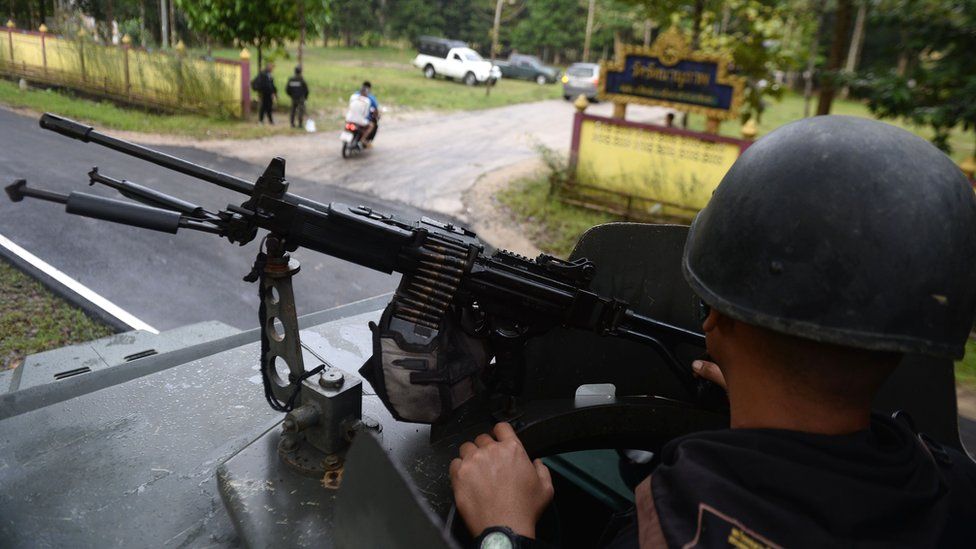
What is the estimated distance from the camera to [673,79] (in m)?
9.83

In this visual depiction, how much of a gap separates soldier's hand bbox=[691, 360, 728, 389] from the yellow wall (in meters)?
7.70

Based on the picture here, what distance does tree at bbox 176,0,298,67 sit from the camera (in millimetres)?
12172

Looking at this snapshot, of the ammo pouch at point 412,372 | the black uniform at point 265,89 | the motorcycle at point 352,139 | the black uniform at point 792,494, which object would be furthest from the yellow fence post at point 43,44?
the black uniform at point 265,89

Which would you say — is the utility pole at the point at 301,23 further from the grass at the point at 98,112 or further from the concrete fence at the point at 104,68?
the grass at the point at 98,112

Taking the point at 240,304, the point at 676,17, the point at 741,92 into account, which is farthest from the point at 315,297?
the point at 676,17

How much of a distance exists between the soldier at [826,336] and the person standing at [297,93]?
13.9 metres

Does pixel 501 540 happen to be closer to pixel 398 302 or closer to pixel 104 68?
pixel 398 302

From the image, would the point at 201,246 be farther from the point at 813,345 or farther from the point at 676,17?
the point at 676,17

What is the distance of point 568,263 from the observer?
83.6 inches

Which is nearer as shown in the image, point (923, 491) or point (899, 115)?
point (923, 491)

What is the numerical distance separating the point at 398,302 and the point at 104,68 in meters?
2.84

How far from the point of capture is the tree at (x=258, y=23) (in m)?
12.2

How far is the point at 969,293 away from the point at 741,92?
8.98 m

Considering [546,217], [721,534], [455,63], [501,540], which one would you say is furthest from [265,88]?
[721,534]
